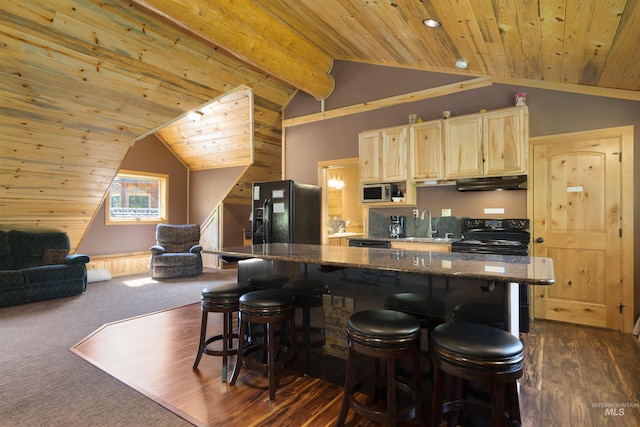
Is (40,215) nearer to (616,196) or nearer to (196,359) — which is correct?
(196,359)

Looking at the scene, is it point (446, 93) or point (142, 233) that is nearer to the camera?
point (446, 93)

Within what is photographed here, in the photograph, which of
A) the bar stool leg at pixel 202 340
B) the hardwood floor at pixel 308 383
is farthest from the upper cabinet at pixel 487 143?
the bar stool leg at pixel 202 340

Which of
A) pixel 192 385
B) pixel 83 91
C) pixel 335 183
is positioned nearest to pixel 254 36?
pixel 83 91

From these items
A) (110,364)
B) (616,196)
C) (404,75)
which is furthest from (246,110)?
(616,196)

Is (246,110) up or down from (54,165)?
up

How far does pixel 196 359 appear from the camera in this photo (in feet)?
8.57

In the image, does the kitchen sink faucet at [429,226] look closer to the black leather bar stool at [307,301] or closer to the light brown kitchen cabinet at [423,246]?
the light brown kitchen cabinet at [423,246]

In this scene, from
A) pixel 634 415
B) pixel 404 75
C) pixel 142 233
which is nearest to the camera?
pixel 634 415

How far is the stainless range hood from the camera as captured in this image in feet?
12.3

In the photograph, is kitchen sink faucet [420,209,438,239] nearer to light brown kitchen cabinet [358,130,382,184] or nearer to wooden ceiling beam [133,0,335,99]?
light brown kitchen cabinet [358,130,382,184]

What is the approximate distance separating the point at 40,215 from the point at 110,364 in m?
4.04

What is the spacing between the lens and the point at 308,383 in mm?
2361

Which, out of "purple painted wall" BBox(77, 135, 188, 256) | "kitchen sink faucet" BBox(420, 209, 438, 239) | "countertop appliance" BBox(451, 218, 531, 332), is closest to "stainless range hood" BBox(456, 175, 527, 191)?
"countertop appliance" BBox(451, 218, 531, 332)

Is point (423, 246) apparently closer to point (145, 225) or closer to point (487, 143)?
point (487, 143)
